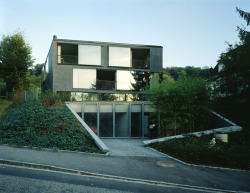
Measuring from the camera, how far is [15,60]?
85.2 ft

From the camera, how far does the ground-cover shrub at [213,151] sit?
8.94 meters

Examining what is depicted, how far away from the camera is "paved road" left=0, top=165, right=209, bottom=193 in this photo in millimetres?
5012

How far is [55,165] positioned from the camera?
6844mm

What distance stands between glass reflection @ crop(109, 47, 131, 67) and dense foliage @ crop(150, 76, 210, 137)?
32.0 feet

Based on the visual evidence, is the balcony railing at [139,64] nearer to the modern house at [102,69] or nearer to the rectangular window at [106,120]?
the modern house at [102,69]

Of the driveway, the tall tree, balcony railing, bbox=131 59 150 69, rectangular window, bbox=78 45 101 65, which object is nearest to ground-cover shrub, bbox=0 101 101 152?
the driveway

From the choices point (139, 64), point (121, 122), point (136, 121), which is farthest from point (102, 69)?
point (136, 121)

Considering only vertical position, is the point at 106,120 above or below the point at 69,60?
below

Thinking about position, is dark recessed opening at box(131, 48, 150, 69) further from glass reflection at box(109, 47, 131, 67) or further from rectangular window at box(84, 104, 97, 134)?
rectangular window at box(84, 104, 97, 134)

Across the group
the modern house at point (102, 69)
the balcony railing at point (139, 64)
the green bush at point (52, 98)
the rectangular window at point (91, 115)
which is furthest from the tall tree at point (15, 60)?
the balcony railing at point (139, 64)

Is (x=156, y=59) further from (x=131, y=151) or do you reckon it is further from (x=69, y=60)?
(x=131, y=151)

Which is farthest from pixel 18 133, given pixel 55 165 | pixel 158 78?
pixel 158 78

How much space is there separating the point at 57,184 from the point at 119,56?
20330 millimetres

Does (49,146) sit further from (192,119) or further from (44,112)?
(192,119)
